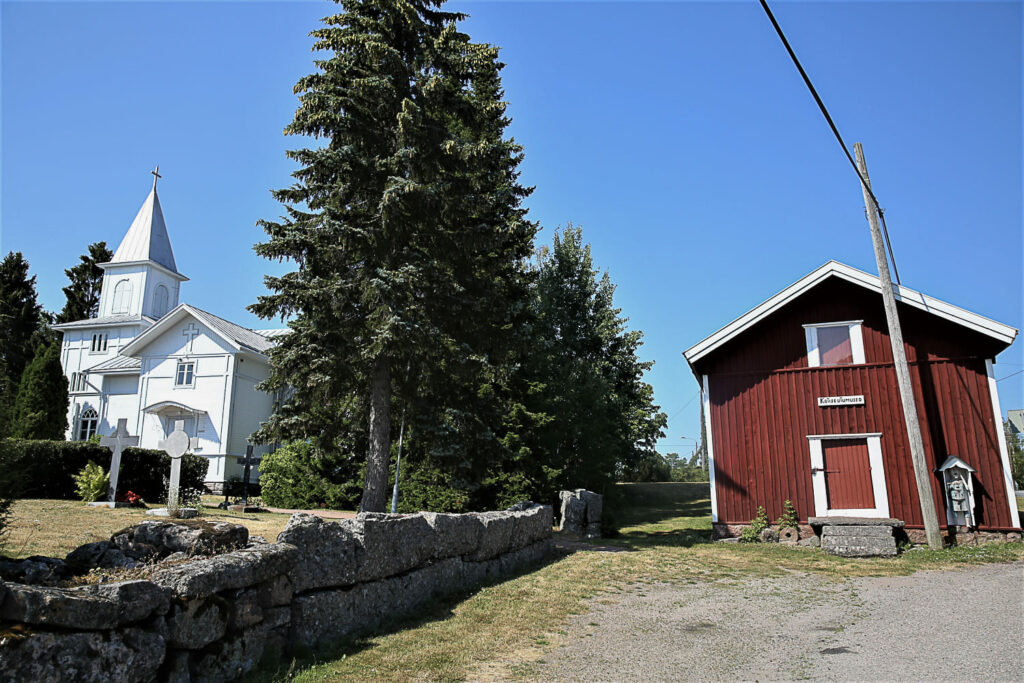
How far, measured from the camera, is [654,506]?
84.3ft

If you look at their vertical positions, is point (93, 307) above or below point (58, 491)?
above

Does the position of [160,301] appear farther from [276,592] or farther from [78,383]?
[276,592]

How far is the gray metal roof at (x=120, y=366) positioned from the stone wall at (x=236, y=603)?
101 feet

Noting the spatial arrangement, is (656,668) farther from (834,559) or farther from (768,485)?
(768,485)

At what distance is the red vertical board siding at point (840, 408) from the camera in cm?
1476

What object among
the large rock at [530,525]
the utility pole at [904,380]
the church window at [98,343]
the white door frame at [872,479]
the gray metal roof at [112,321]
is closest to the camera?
the large rock at [530,525]

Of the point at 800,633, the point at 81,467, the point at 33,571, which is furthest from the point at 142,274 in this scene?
the point at 800,633

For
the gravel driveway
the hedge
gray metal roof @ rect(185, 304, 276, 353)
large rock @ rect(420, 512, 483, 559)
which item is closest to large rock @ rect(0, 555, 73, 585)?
the gravel driveway

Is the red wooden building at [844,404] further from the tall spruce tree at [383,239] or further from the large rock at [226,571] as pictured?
the large rock at [226,571]

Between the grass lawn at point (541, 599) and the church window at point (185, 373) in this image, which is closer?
the grass lawn at point (541, 599)

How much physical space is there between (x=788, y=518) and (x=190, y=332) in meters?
27.8

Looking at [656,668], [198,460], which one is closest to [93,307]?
[198,460]

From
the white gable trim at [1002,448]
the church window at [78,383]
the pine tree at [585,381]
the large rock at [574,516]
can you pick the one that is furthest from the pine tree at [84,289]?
the white gable trim at [1002,448]

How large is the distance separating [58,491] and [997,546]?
21.4 meters
